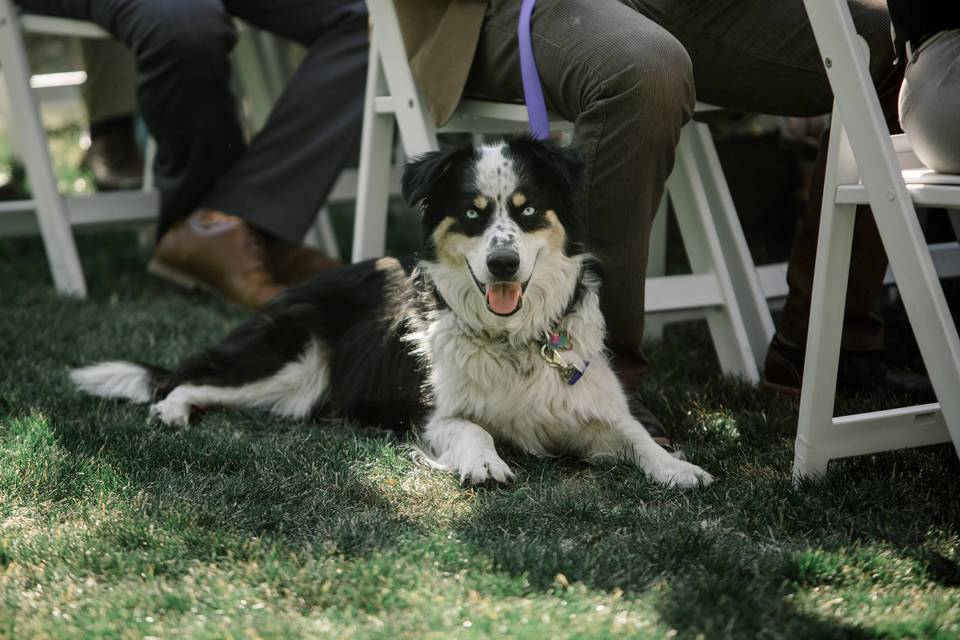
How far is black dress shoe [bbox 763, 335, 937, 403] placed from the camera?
3057 mm

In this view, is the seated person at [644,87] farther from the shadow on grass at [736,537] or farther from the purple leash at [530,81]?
the shadow on grass at [736,537]

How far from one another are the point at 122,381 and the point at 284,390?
1.63 ft

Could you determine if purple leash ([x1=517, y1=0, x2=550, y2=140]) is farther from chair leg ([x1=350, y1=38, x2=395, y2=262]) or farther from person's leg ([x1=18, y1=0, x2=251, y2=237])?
person's leg ([x1=18, y1=0, x2=251, y2=237])

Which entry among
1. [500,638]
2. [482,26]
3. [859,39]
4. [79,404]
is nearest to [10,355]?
[79,404]

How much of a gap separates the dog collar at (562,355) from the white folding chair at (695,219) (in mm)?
544

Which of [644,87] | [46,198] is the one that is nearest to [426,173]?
[644,87]

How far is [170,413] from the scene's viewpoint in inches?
119

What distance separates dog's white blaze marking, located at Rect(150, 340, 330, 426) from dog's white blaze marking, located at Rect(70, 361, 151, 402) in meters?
0.13

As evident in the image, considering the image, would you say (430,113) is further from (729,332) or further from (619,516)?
(619,516)

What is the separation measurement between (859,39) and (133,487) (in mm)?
1855

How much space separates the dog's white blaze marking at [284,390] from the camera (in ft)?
10.5

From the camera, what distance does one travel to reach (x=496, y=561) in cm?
200

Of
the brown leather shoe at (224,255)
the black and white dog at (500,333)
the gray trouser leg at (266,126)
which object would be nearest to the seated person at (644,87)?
the black and white dog at (500,333)

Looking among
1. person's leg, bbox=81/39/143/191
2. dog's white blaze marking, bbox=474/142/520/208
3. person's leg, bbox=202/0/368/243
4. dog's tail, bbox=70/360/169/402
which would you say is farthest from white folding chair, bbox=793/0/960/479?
person's leg, bbox=81/39/143/191
